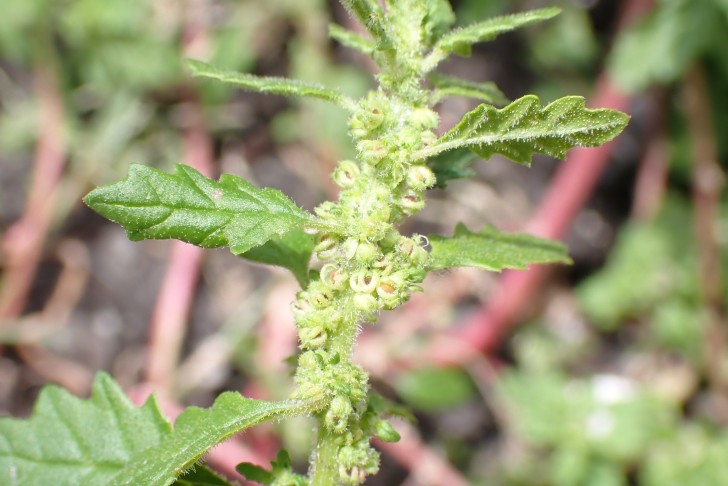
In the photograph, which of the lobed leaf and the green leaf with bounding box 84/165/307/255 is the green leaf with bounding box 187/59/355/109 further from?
the lobed leaf

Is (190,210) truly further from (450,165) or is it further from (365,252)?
(450,165)

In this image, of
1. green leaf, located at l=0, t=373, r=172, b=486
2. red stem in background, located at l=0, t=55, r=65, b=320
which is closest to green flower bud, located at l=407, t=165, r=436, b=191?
green leaf, located at l=0, t=373, r=172, b=486

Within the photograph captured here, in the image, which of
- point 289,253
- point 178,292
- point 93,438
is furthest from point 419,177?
point 178,292

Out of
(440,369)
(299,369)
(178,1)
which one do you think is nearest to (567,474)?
(440,369)

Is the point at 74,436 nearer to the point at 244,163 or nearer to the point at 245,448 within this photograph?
the point at 245,448

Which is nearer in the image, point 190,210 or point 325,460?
point 190,210

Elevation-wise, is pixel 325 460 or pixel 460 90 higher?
pixel 460 90
